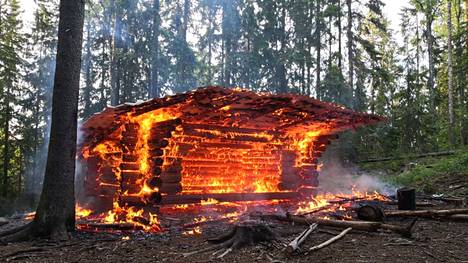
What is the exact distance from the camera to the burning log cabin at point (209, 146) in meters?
10.2

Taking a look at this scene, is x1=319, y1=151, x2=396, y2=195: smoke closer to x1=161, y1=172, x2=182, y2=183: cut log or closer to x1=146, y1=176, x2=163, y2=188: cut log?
x1=161, y1=172, x2=182, y2=183: cut log

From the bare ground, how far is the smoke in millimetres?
8935

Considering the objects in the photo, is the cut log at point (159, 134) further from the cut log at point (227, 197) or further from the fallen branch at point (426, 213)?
the fallen branch at point (426, 213)

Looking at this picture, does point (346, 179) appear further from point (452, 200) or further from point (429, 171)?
point (452, 200)

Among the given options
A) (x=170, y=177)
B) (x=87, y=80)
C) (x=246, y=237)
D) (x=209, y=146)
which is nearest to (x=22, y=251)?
(x=246, y=237)

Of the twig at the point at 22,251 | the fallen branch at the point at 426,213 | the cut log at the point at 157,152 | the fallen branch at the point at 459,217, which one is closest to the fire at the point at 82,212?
the cut log at the point at 157,152

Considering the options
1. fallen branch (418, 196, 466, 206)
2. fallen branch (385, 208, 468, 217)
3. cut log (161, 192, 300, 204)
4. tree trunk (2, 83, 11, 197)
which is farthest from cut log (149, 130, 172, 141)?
tree trunk (2, 83, 11, 197)

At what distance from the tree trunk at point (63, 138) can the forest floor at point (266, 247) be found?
43 cm

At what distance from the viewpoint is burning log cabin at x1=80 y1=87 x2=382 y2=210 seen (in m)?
10.2

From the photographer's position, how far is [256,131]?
527 inches

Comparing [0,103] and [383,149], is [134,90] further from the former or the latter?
[383,149]

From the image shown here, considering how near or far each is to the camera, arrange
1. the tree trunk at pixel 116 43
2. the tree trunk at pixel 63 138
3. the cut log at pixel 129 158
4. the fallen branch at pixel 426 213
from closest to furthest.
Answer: the tree trunk at pixel 63 138 < the fallen branch at pixel 426 213 < the cut log at pixel 129 158 < the tree trunk at pixel 116 43

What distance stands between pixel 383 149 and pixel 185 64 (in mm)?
15369

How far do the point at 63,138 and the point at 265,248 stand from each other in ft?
15.9
